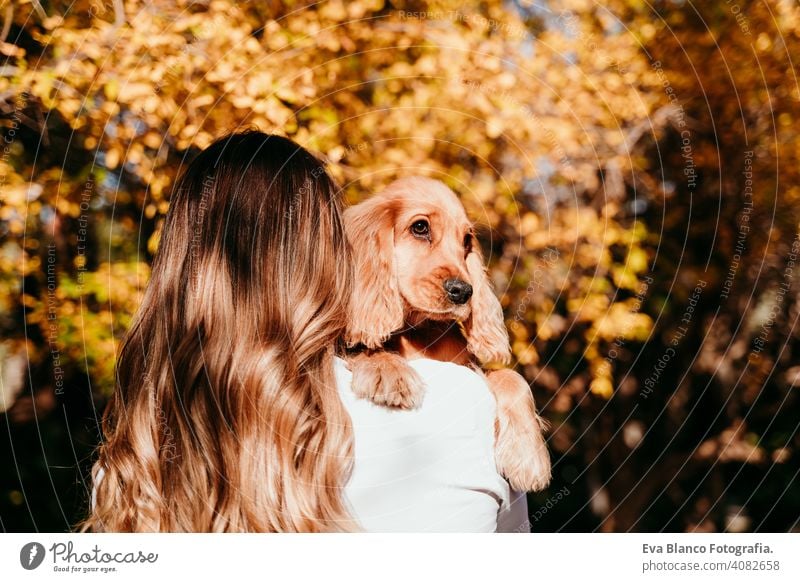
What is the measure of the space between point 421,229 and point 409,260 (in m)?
0.14

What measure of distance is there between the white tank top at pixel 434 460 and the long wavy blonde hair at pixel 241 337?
239mm

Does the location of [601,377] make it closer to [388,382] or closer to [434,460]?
[388,382]

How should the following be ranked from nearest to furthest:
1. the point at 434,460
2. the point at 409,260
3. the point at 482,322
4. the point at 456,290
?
the point at 434,460 → the point at 456,290 → the point at 409,260 → the point at 482,322

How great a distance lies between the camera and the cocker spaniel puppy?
302cm

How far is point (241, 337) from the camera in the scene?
9.44ft

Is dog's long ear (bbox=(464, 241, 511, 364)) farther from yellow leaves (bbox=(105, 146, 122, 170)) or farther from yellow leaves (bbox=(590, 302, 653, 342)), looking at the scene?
yellow leaves (bbox=(105, 146, 122, 170))

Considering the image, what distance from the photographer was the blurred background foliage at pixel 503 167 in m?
4.00

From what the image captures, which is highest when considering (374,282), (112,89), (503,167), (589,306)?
(112,89)

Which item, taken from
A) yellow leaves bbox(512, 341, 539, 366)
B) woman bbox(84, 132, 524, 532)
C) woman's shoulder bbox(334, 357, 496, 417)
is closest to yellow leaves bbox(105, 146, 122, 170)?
woman bbox(84, 132, 524, 532)

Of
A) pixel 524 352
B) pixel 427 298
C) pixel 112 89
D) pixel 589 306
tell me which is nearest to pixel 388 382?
pixel 427 298
